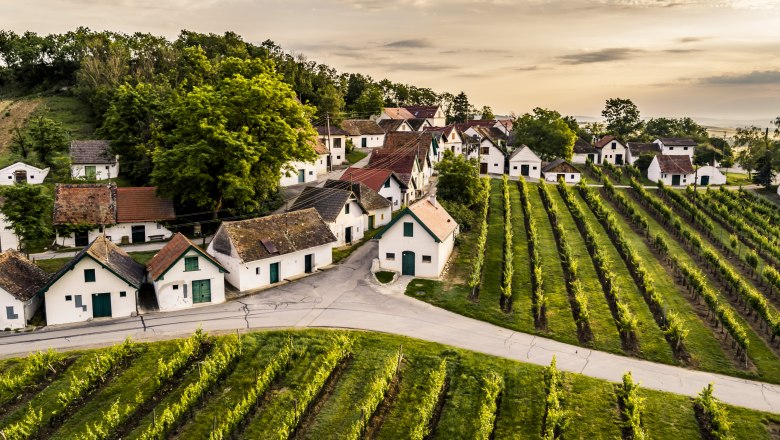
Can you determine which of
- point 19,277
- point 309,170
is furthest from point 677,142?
point 19,277

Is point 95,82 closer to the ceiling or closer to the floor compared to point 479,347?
closer to the ceiling

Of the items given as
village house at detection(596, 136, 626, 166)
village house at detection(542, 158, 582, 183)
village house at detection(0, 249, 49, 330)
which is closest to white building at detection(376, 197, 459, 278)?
village house at detection(0, 249, 49, 330)

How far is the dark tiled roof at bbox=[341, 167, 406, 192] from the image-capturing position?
6262 cm

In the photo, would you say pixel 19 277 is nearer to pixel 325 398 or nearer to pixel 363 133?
pixel 325 398

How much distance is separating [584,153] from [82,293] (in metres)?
85.4

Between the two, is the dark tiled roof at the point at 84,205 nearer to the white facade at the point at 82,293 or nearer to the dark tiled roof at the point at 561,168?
the white facade at the point at 82,293

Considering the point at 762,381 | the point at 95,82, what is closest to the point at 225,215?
the point at 762,381

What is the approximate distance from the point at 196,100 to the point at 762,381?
149 ft

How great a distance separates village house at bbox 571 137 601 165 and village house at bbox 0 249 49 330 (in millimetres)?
84822

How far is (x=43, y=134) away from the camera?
6638cm

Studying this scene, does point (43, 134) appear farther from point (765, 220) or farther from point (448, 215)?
point (765, 220)

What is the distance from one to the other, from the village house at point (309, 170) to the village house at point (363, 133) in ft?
61.9

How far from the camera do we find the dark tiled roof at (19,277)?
35.5m

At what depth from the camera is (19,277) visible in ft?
120
